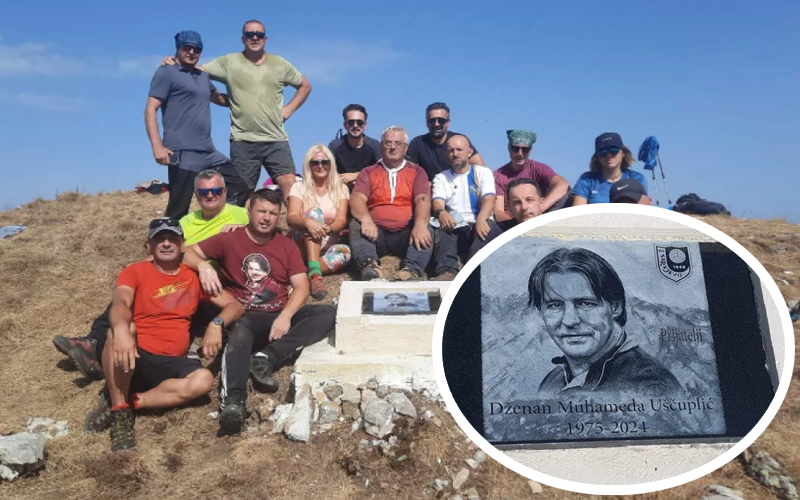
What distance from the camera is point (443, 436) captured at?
15.0 ft

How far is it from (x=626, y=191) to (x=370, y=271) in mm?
2743

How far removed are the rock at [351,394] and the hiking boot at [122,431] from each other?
1.65 m

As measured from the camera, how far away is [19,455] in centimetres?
441

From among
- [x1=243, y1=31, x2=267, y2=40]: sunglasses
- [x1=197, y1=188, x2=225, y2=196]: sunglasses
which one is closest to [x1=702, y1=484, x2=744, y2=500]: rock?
[x1=197, y1=188, x2=225, y2=196]: sunglasses

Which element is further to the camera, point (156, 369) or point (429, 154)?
point (429, 154)

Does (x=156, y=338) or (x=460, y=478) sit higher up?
(x=156, y=338)

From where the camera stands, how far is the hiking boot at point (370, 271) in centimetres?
667

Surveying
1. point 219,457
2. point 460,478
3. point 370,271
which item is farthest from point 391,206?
point 460,478

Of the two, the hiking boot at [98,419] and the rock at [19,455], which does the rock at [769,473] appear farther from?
the rock at [19,455]

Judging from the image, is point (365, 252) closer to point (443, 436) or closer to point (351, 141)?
point (351, 141)

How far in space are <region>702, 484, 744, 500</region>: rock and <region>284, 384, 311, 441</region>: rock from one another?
2.85 m

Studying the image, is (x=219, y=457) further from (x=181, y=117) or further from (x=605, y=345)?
(x=181, y=117)

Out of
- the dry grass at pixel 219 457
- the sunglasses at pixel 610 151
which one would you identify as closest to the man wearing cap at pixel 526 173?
the sunglasses at pixel 610 151

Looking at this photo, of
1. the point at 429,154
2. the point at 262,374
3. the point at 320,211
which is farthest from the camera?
the point at 429,154
